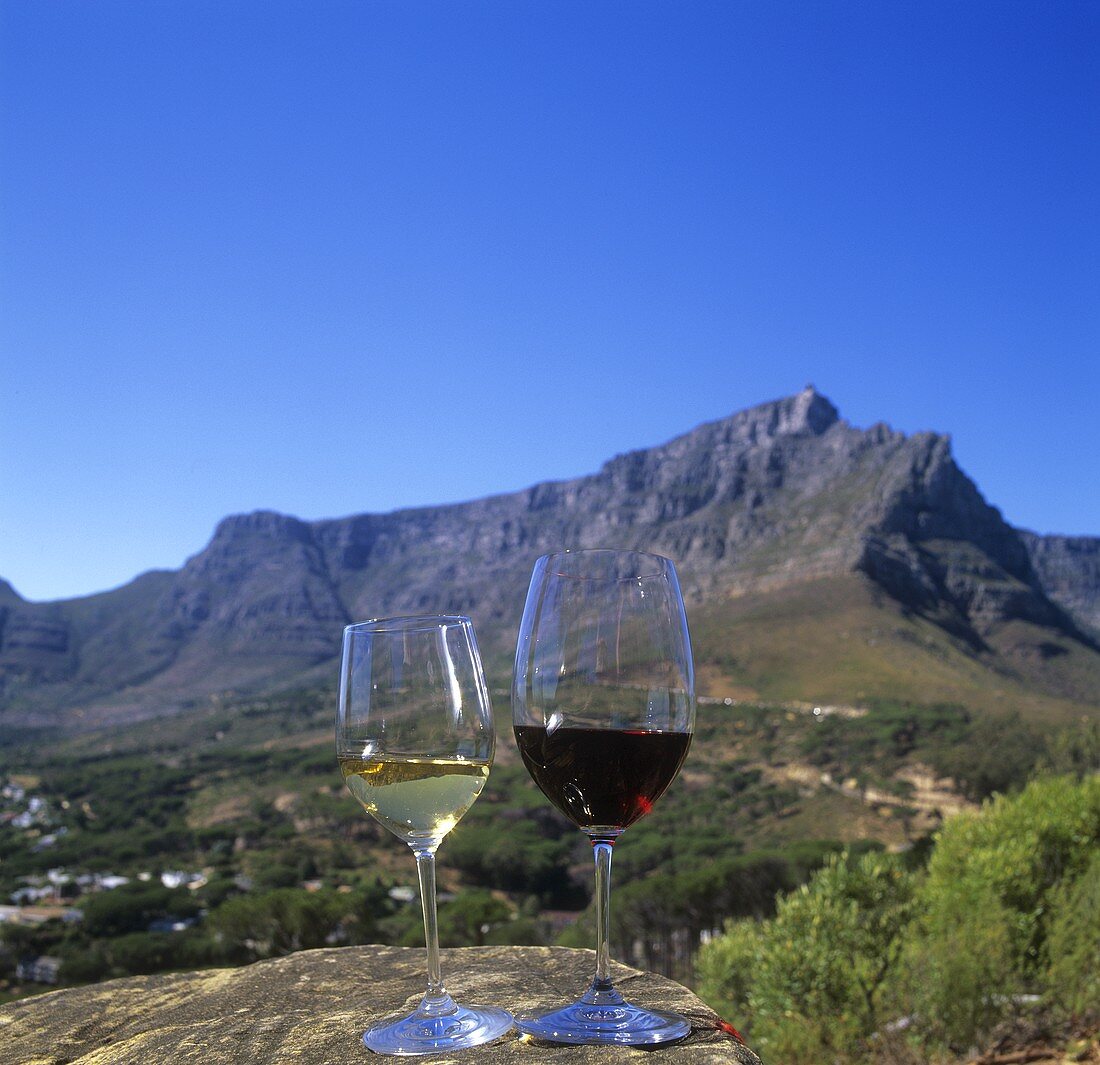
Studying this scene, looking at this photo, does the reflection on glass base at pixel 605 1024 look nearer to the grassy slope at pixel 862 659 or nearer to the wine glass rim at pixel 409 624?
the wine glass rim at pixel 409 624

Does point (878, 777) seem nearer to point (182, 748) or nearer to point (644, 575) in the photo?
point (644, 575)

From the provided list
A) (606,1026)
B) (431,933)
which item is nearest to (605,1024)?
(606,1026)

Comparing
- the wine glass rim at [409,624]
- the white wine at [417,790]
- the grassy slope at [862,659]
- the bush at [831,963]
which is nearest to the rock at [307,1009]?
the white wine at [417,790]

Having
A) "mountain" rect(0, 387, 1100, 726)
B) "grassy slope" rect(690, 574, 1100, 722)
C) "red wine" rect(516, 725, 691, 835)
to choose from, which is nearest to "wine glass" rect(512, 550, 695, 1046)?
"red wine" rect(516, 725, 691, 835)

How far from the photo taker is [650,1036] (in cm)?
140

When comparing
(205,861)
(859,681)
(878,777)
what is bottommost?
(205,861)

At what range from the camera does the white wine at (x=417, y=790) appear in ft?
5.34

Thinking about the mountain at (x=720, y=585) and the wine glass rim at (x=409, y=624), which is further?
the mountain at (x=720, y=585)

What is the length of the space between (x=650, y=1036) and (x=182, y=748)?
10886 cm

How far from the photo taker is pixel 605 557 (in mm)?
1648

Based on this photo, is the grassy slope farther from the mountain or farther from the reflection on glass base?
the reflection on glass base

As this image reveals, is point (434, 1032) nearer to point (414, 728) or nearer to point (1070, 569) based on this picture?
point (414, 728)

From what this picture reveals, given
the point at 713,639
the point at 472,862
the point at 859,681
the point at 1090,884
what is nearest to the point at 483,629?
the point at 713,639

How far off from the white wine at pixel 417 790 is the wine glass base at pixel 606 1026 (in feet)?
1.14
